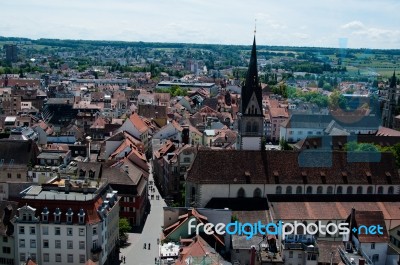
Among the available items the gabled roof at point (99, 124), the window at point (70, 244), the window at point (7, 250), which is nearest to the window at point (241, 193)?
the window at point (70, 244)

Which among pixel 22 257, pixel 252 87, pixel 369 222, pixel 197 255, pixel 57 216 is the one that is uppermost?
pixel 252 87

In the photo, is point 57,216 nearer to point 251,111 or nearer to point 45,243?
point 45,243

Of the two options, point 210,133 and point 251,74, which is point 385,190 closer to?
point 251,74

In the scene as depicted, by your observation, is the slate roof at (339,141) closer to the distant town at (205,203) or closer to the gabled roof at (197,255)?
the distant town at (205,203)

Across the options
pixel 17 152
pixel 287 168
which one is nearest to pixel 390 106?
pixel 287 168

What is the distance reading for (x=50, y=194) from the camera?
5641 cm

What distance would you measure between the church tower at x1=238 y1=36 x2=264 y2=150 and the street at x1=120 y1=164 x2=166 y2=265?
53.0ft

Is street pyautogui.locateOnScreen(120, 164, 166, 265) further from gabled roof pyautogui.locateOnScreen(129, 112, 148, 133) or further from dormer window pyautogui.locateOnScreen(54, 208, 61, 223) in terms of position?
gabled roof pyautogui.locateOnScreen(129, 112, 148, 133)

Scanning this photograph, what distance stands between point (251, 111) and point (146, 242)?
2359 centimetres

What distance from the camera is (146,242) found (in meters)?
66.7

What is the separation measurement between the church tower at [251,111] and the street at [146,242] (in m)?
16.2

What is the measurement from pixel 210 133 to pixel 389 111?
197 ft

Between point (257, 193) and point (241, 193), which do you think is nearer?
point (241, 193)

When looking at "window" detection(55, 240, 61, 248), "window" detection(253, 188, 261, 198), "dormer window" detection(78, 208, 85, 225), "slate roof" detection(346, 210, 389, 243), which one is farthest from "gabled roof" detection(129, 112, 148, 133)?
"slate roof" detection(346, 210, 389, 243)
